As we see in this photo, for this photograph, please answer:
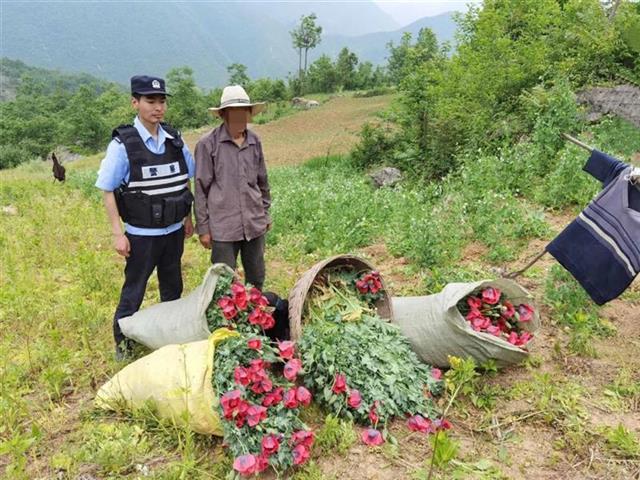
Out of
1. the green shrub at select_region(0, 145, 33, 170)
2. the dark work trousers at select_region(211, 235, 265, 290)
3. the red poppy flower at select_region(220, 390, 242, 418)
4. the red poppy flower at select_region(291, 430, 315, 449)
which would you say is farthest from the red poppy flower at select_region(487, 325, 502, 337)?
the green shrub at select_region(0, 145, 33, 170)

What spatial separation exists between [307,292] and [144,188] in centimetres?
122

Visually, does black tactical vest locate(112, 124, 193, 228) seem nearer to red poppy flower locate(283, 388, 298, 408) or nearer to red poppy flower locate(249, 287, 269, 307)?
red poppy flower locate(249, 287, 269, 307)

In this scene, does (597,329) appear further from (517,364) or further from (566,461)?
(566,461)

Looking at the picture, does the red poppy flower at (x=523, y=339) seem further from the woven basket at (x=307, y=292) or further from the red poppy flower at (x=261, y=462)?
the red poppy flower at (x=261, y=462)

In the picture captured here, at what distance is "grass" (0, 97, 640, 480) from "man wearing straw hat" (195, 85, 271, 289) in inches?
46.5

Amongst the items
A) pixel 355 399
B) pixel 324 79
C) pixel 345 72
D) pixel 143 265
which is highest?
pixel 345 72

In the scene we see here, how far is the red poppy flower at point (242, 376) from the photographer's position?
2283mm

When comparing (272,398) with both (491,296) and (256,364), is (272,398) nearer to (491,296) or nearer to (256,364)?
(256,364)

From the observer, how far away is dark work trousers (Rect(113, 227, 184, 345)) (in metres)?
3.04

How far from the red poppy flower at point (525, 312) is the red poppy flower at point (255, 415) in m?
1.78

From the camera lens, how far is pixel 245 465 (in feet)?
6.49

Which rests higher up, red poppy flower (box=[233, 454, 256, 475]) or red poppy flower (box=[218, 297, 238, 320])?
red poppy flower (box=[218, 297, 238, 320])

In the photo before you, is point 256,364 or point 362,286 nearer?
point 256,364

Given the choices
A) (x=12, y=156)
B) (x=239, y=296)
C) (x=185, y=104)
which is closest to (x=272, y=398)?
(x=239, y=296)
